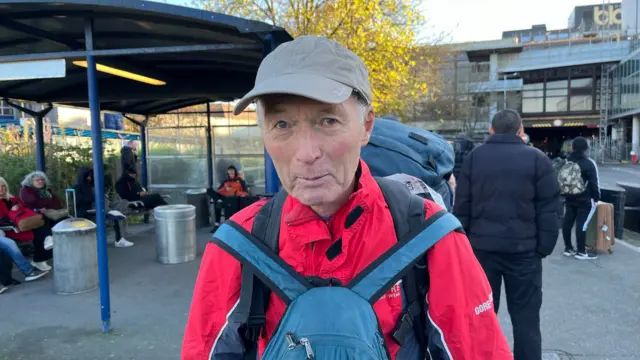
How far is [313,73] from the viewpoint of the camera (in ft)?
4.02

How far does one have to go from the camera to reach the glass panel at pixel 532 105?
40.9 metres

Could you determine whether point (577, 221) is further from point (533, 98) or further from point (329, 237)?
point (533, 98)

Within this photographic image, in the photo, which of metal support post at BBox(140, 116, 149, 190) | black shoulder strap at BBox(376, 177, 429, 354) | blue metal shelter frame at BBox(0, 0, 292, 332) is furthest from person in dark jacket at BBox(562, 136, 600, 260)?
metal support post at BBox(140, 116, 149, 190)

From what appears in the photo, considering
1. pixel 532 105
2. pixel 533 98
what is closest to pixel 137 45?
pixel 533 98

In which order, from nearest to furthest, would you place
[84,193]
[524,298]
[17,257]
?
[524,298], [17,257], [84,193]

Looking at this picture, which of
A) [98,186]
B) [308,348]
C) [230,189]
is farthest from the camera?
[230,189]

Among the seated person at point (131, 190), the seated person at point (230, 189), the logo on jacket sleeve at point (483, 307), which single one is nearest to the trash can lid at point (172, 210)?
the seated person at point (230, 189)

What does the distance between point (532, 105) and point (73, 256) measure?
42202 millimetres

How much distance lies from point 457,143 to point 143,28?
24.7 feet

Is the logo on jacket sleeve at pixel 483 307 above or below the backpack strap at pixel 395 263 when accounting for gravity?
below

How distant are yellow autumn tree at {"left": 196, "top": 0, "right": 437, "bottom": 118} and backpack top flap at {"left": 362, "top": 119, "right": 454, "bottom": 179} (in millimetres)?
8476

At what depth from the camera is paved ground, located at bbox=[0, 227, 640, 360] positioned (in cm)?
433

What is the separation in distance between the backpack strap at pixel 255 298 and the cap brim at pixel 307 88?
0.39 meters

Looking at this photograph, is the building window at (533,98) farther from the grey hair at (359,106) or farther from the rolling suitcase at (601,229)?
the grey hair at (359,106)
